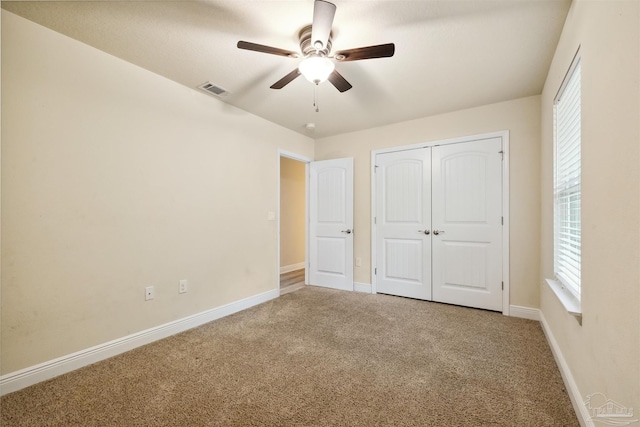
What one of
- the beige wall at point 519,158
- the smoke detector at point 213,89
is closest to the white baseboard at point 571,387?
the beige wall at point 519,158

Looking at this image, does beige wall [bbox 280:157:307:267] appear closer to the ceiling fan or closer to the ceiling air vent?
the ceiling air vent

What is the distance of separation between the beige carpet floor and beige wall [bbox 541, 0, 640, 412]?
0.45 m

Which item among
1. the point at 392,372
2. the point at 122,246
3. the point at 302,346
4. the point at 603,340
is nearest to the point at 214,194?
the point at 122,246

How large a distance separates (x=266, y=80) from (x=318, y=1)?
4.29ft

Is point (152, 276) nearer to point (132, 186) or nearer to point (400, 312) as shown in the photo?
point (132, 186)

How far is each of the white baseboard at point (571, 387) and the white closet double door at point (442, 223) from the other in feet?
3.23

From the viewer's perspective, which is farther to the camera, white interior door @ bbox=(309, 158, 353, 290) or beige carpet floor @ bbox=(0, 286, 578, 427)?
white interior door @ bbox=(309, 158, 353, 290)

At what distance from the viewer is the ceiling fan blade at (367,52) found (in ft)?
5.33

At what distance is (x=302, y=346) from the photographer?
7.52 ft

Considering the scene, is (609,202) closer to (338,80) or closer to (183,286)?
(338,80)

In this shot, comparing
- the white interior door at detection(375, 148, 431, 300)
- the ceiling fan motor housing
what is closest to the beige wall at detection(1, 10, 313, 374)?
the ceiling fan motor housing

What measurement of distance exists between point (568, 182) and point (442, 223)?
1.57 m

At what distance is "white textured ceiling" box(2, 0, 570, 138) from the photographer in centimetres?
169

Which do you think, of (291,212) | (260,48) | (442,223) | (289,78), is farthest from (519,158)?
(291,212)
